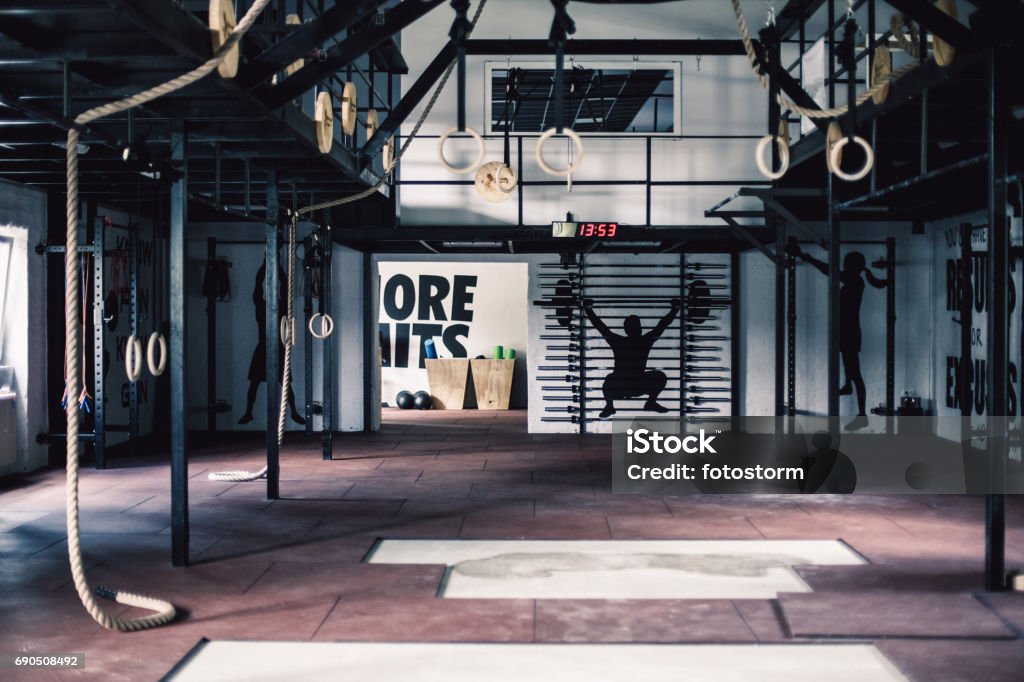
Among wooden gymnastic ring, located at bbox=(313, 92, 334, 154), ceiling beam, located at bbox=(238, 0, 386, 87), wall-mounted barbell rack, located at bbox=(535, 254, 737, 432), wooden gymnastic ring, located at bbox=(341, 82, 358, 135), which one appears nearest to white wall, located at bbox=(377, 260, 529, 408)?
wall-mounted barbell rack, located at bbox=(535, 254, 737, 432)

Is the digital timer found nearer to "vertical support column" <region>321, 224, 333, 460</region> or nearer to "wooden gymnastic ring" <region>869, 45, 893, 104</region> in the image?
"vertical support column" <region>321, 224, 333, 460</region>

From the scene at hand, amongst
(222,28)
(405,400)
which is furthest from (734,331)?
(222,28)

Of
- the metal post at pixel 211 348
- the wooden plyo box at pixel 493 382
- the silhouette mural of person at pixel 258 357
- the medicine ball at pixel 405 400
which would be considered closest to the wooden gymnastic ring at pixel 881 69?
the silhouette mural of person at pixel 258 357

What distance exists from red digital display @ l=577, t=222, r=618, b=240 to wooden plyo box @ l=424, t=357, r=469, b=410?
533 cm

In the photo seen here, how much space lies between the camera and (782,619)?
4035mm

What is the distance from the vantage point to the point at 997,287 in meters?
4.45

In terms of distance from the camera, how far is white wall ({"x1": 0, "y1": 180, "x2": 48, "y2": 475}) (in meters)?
8.04

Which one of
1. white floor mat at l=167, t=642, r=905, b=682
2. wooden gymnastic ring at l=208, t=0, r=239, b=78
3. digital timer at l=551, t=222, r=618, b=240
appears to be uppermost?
wooden gymnastic ring at l=208, t=0, r=239, b=78

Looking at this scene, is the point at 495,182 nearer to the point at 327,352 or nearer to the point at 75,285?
the point at 327,352

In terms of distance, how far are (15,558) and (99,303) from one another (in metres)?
3.57

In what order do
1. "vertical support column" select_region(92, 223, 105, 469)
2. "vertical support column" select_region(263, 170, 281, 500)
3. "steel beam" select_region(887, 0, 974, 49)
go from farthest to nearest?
1. "vertical support column" select_region(92, 223, 105, 469)
2. "vertical support column" select_region(263, 170, 281, 500)
3. "steel beam" select_region(887, 0, 974, 49)

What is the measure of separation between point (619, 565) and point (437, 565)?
3.11ft

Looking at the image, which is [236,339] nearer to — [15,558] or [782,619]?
[15,558]

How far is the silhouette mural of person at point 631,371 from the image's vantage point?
35.5 feet
